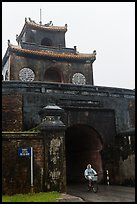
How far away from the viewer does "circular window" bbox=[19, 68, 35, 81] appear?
2053cm

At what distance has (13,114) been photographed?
1402cm

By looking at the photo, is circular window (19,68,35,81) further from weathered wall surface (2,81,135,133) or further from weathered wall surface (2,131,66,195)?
weathered wall surface (2,131,66,195)

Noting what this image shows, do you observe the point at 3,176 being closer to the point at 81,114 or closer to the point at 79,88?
the point at 81,114

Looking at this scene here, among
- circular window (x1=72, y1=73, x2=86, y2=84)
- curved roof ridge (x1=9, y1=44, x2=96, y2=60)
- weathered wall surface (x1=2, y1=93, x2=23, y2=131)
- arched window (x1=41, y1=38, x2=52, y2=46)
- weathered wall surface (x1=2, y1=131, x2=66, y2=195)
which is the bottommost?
weathered wall surface (x1=2, y1=131, x2=66, y2=195)

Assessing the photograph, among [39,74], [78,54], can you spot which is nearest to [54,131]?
[39,74]

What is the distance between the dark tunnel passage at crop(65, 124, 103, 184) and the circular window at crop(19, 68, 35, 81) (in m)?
5.50

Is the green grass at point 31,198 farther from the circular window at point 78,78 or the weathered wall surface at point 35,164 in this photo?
the circular window at point 78,78

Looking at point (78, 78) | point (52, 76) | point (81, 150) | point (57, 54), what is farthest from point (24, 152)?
point (52, 76)

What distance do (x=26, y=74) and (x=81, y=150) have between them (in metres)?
6.96

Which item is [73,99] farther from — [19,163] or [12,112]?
[19,163]

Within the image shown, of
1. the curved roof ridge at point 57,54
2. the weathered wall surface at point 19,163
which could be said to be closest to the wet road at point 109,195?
the weathered wall surface at point 19,163

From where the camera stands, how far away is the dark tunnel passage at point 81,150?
1598 centimetres

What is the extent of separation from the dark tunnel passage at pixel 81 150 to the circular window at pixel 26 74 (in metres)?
5.50

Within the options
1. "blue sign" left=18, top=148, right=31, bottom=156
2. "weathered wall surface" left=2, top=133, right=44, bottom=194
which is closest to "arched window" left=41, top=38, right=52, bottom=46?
"weathered wall surface" left=2, top=133, right=44, bottom=194
